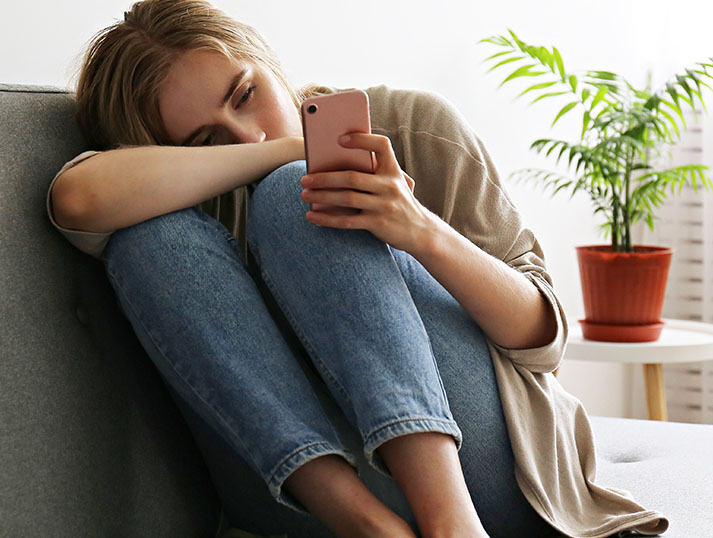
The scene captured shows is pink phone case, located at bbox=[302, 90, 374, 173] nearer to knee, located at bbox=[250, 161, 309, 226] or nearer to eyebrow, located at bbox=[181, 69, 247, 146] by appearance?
knee, located at bbox=[250, 161, 309, 226]

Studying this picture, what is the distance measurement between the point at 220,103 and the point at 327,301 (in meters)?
0.34

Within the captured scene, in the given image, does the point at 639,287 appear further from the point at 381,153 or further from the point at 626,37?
the point at 381,153

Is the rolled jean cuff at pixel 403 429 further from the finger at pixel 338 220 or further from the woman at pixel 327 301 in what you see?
the finger at pixel 338 220

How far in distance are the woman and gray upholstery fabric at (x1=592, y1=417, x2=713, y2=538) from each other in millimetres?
97

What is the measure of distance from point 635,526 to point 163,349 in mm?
507

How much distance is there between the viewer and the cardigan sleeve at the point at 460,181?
39.1 inches

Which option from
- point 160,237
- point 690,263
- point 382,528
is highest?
point 160,237

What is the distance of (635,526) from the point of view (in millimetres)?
905

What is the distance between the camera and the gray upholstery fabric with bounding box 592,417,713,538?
99 cm

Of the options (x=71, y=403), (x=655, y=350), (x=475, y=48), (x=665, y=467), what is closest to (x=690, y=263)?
(x=655, y=350)

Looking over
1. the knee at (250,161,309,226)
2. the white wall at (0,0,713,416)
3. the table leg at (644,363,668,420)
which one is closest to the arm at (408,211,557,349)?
the knee at (250,161,309,226)

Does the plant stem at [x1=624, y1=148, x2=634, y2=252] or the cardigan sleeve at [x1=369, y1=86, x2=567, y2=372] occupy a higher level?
the cardigan sleeve at [x1=369, y1=86, x2=567, y2=372]

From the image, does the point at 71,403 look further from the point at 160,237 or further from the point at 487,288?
the point at 487,288

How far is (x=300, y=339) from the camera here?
823mm
